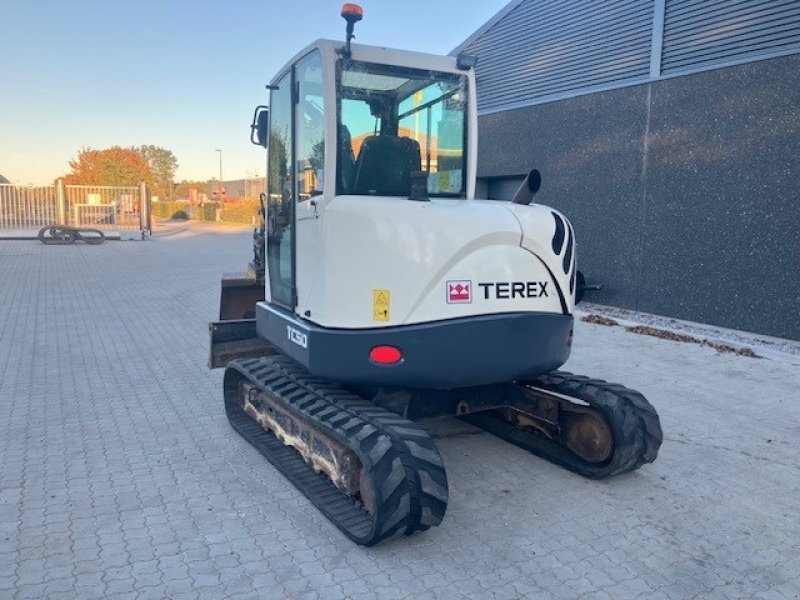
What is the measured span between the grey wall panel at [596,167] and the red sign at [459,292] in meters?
7.90

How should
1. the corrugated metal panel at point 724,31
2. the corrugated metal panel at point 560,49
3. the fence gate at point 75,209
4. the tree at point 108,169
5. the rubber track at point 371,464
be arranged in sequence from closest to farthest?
the rubber track at point 371,464
the corrugated metal panel at point 724,31
the corrugated metal panel at point 560,49
the fence gate at point 75,209
the tree at point 108,169

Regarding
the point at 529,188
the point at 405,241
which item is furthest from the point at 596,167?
the point at 405,241

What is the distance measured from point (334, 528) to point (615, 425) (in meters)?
1.87

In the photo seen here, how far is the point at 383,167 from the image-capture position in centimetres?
389

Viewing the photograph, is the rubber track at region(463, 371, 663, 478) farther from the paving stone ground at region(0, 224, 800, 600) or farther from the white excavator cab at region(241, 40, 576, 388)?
the white excavator cab at region(241, 40, 576, 388)

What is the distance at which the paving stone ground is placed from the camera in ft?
10.1

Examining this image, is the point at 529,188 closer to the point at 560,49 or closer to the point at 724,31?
the point at 724,31

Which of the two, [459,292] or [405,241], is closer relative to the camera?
[405,241]

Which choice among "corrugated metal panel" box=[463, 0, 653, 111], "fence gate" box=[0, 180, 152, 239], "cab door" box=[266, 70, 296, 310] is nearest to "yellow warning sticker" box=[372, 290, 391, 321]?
"cab door" box=[266, 70, 296, 310]

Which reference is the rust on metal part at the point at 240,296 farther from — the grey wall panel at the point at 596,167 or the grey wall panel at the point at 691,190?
the grey wall panel at the point at 596,167

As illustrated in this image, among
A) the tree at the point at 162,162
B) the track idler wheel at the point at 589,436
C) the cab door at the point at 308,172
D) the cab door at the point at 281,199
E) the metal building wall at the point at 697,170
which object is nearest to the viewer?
the cab door at the point at 308,172

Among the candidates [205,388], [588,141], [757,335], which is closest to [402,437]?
[205,388]

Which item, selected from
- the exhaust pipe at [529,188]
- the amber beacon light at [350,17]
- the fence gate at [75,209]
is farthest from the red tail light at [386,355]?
the fence gate at [75,209]

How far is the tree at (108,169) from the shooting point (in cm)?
4859
